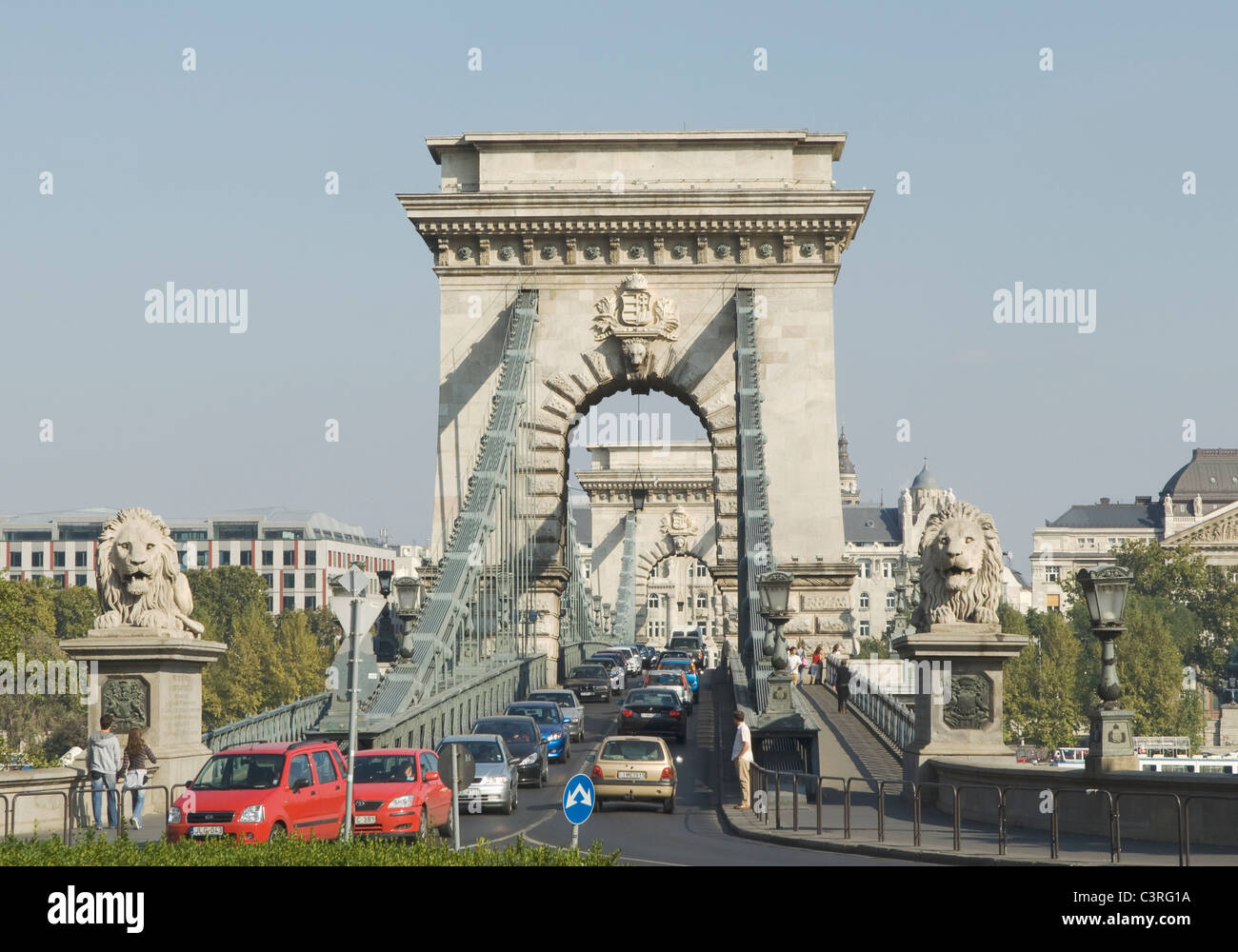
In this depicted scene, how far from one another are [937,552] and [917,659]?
6.06 feet

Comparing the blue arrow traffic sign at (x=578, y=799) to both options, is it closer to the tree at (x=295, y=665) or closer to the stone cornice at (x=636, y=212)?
the stone cornice at (x=636, y=212)

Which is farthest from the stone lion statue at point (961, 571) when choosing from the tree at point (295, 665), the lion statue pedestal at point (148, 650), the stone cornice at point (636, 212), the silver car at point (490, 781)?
the tree at point (295, 665)

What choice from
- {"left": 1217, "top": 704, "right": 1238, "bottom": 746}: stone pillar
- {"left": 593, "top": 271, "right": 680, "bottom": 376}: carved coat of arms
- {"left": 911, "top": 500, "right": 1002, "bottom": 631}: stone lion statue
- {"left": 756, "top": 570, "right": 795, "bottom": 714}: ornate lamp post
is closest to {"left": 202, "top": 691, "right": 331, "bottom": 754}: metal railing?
{"left": 756, "top": 570, "right": 795, "bottom": 714}: ornate lamp post

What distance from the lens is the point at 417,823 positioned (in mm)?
25500

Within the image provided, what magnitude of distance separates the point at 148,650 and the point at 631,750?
916 cm

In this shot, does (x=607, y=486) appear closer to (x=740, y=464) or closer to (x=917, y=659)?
(x=740, y=464)

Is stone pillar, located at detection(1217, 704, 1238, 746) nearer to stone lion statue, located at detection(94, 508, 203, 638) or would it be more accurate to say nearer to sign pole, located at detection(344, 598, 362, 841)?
stone lion statue, located at detection(94, 508, 203, 638)

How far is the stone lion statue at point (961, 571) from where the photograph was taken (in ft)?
93.5

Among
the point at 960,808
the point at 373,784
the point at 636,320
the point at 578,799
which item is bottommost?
the point at 960,808

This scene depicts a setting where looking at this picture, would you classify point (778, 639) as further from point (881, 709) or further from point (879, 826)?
point (881, 709)

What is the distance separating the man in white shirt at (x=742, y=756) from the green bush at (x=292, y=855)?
1527cm

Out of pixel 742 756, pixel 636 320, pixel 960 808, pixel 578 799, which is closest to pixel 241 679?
pixel 636 320

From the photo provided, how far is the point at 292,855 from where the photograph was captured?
15.2 m
